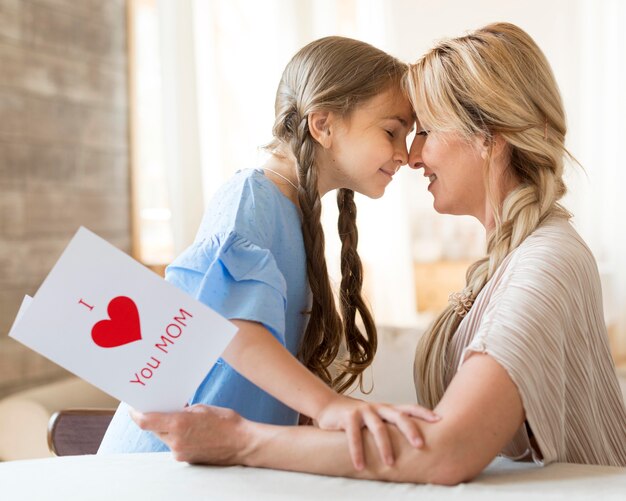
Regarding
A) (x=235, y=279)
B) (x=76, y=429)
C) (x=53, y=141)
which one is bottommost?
(x=76, y=429)

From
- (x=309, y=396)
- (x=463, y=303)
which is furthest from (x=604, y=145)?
(x=309, y=396)

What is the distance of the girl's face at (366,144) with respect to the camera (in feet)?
5.07

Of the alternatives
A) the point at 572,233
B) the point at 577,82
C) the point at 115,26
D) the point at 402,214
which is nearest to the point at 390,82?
the point at 572,233

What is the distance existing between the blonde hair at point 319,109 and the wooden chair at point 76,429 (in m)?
0.57

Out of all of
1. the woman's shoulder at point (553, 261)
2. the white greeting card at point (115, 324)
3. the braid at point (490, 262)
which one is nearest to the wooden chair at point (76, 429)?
the braid at point (490, 262)

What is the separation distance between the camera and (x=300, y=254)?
56.4 inches

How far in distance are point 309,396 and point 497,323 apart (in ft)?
0.88

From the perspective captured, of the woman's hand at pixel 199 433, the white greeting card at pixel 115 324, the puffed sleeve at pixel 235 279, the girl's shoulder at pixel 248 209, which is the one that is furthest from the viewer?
the girl's shoulder at pixel 248 209

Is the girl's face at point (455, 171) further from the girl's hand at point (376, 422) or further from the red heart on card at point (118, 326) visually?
the red heart on card at point (118, 326)

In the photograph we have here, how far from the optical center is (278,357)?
116cm

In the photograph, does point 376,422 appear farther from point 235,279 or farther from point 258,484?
point 235,279

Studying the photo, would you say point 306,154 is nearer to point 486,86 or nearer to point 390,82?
point 390,82

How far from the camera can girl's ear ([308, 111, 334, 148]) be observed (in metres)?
1.50

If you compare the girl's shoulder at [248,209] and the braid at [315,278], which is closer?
the girl's shoulder at [248,209]
